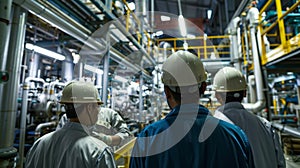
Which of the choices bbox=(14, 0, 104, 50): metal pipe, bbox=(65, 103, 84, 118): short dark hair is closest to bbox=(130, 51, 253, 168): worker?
bbox=(65, 103, 84, 118): short dark hair

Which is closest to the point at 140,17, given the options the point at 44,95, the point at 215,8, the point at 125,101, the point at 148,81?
the point at 148,81

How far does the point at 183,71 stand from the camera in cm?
83

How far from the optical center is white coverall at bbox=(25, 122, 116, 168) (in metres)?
0.93

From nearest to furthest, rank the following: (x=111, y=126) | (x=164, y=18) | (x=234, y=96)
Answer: (x=234, y=96) → (x=164, y=18) → (x=111, y=126)

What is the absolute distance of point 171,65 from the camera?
0.86 meters

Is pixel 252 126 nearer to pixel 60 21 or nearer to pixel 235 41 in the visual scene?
pixel 60 21

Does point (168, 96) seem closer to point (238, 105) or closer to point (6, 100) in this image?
point (238, 105)

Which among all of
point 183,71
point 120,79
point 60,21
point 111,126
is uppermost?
point 60,21

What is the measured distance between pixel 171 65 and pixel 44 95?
386 cm

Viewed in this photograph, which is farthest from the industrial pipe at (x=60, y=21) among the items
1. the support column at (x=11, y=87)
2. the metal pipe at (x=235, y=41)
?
the metal pipe at (x=235, y=41)

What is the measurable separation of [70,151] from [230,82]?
1340mm

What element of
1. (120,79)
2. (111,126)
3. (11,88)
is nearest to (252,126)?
(111,126)

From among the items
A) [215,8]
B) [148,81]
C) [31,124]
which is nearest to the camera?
[31,124]

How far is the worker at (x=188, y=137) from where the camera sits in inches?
27.7
